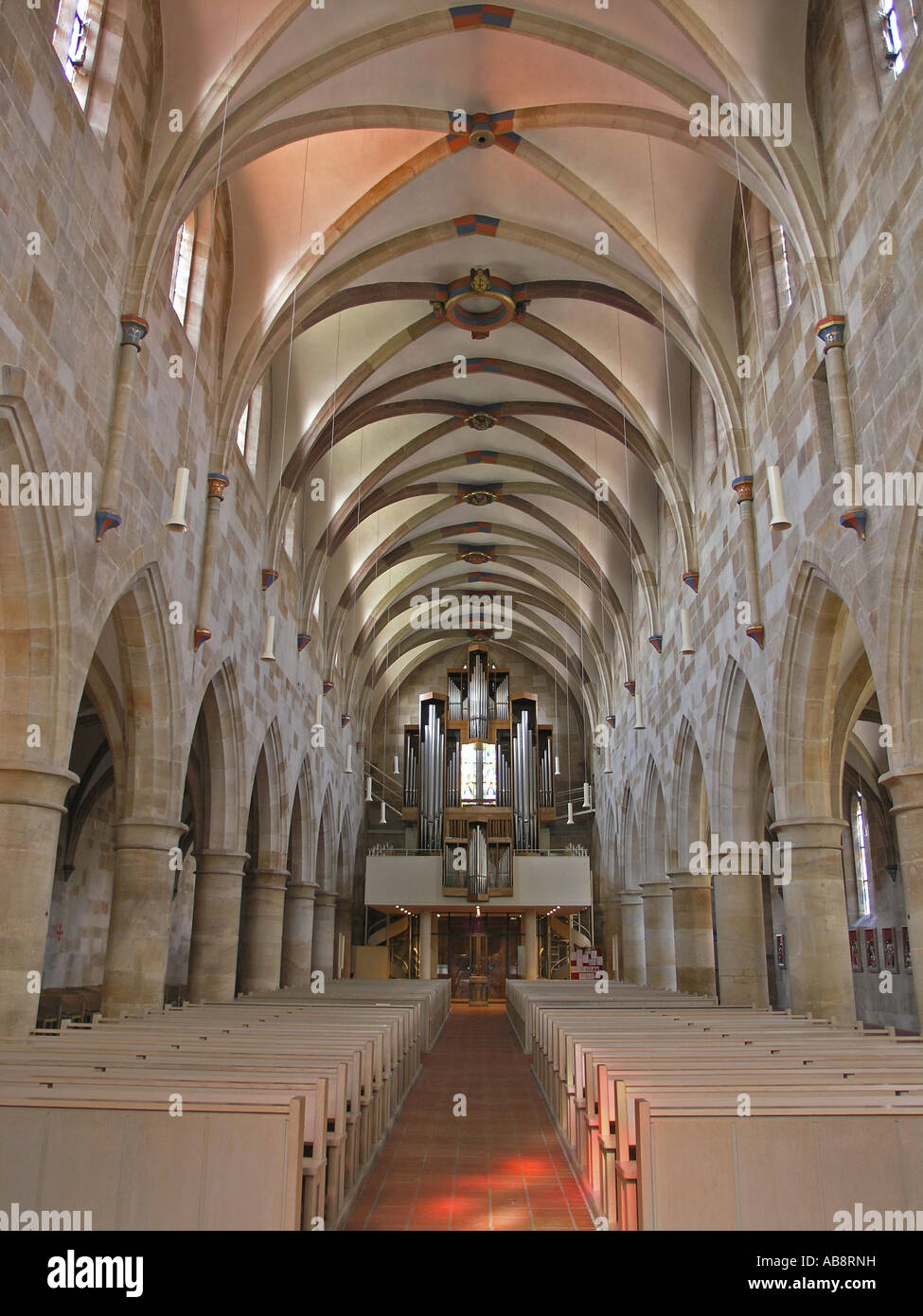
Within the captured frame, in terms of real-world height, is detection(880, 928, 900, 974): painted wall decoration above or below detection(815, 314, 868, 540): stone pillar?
below

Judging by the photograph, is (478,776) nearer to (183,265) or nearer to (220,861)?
(220,861)

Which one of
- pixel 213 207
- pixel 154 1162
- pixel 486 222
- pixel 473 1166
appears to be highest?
pixel 486 222

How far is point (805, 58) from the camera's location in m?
11.6

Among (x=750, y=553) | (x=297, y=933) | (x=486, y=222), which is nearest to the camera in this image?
(x=750, y=553)

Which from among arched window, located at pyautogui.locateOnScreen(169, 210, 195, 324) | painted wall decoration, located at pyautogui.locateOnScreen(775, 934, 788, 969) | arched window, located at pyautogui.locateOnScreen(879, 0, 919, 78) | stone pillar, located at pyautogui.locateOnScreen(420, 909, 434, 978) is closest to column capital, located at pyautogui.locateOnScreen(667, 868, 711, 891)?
painted wall decoration, located at pyautogui.locateOnScreen(775, 934, 788, 969)

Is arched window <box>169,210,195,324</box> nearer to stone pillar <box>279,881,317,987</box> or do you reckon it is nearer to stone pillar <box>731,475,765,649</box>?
stone pillar <box>731,475,765,649</box>

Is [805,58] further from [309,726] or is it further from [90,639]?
[309,726]

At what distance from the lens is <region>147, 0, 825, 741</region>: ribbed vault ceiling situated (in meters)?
11.6

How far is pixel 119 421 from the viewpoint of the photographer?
10.5 m

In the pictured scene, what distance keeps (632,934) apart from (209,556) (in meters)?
17.8

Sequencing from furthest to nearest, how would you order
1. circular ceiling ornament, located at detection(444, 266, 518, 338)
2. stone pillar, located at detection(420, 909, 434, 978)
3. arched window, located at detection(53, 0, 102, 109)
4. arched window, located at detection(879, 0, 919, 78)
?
stone pillar, located at detection(420, 909, 434, 978) < circular ceiling ornament, located at detection(444, 266, 518, 338) < arched window, located at detection(53, 0, 102, 109) < arched window, located at detection(879, 0, 919, 78)

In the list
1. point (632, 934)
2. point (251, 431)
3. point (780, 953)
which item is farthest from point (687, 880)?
point (251, 431)

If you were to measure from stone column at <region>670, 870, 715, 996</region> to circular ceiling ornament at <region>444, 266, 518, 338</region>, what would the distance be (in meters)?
10.9

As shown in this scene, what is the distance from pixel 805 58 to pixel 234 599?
34.7ft
